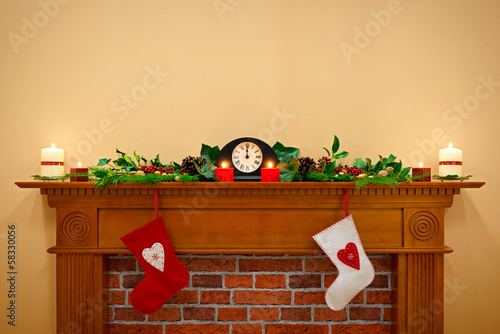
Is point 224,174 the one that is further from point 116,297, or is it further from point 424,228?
point 424,228

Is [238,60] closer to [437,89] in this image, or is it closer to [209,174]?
[209,174]

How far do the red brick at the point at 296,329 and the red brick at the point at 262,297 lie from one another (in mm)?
122

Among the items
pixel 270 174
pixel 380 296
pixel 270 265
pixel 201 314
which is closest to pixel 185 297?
pixel 201 314

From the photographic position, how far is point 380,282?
1.59 meters

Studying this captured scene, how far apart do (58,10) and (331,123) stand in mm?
1620

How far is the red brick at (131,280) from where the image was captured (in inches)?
62.1

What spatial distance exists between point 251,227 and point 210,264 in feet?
A: 1.06

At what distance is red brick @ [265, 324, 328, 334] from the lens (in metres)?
1.59

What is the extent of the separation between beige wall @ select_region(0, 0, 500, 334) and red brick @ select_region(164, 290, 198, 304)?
72cm

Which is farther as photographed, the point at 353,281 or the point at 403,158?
the point at 403,158

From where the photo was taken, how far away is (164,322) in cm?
159

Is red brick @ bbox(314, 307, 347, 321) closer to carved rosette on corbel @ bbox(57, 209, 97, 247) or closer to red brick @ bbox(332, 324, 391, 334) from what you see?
red brick @ bbox(332, 324, 391, 334)

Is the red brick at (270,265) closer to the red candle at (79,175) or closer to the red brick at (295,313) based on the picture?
the red brick at (295,313)

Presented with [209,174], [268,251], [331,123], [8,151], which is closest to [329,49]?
[331,123]
